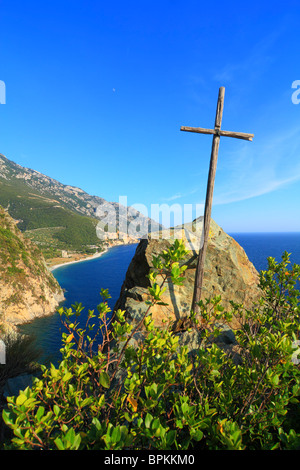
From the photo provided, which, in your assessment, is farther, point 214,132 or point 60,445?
point 214,132

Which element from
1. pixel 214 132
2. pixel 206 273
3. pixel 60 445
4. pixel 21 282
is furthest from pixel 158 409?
pixel 21 282

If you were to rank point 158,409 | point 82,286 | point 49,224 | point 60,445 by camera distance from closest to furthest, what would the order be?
point 60,445 < point 158,409 < point 82,286 < point 49,224

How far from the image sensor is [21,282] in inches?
1756

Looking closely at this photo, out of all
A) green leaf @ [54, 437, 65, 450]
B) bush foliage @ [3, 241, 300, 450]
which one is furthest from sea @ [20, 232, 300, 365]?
green leaf @ [54, 437, 65, 450]

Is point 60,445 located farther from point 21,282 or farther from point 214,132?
point 21,282

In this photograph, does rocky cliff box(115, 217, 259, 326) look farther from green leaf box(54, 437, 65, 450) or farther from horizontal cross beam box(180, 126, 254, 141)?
green leaf box(54, 437, 65, 450)

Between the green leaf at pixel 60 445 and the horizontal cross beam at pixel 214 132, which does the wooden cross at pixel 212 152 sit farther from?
the green leaf at pixel 60 445

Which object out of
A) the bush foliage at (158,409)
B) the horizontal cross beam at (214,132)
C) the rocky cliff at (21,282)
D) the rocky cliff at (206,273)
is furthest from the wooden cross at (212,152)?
the rocky cliff at (21,282)

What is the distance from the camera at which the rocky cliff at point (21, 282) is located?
4122 cm
